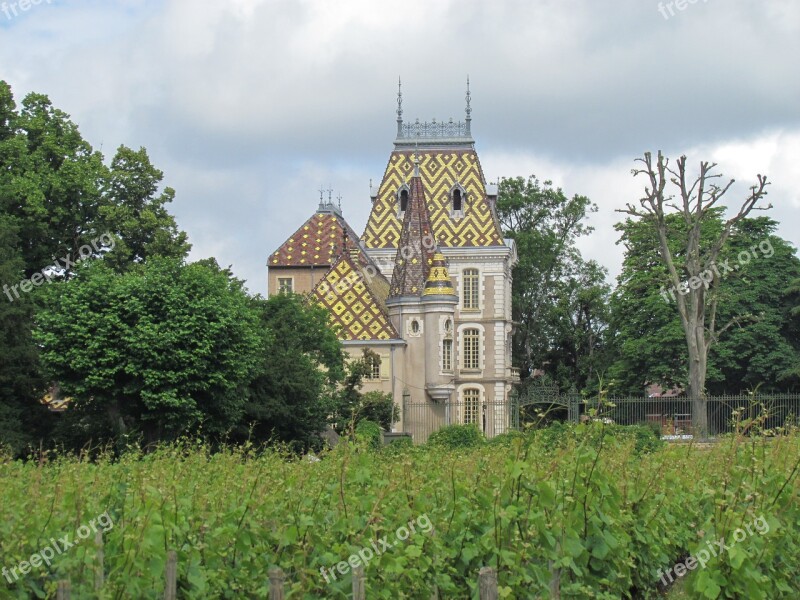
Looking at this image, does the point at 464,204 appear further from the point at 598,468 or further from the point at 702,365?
the point at 598,468

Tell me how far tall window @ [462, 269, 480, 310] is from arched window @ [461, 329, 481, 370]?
128 cm

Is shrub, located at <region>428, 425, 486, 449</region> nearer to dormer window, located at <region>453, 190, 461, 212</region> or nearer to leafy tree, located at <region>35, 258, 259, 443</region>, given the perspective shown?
leafy tree, located at <region>35, 258, 259, 443</region>

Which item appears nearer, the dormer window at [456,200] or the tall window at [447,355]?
the tall window at [447,355]

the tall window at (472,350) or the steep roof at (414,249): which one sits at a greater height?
the steep roof at (414,249)

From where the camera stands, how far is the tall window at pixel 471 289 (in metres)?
63.8

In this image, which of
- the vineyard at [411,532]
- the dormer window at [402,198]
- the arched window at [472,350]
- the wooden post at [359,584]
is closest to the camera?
the wooden post at [359,584]

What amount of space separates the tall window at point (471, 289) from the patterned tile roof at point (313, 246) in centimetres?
593

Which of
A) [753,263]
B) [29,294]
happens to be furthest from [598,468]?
[753,263]

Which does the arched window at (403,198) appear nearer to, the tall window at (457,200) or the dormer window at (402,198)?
→ the dormer window at (402,198)

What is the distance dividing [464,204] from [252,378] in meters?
29.1

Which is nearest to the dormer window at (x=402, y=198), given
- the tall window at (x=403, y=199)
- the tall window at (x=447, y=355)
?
the tall window at (x=403, y=199)

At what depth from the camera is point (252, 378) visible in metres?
37.4

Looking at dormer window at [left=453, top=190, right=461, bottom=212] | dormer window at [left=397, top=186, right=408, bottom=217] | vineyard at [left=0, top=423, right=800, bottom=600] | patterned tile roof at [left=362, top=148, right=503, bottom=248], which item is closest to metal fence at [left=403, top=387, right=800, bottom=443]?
patterned tile roof at [left=362, top=148, right=503, bottom=248]

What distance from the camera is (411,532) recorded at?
10.4 metres
